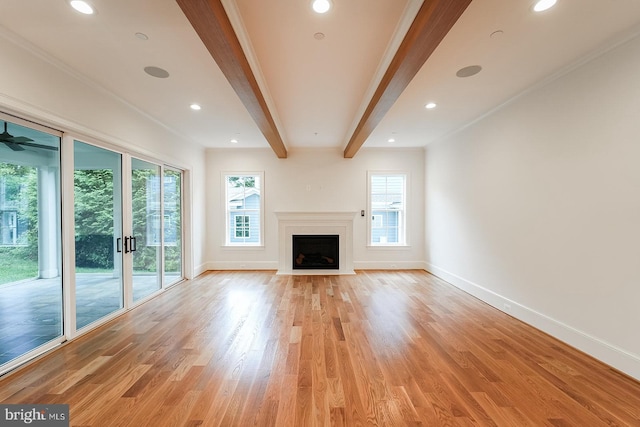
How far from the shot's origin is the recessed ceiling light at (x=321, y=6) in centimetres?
182

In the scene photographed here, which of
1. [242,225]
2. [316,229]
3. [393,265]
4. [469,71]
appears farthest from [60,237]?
[393,265]

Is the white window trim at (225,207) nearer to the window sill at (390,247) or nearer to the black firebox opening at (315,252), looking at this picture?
the black firebox opening at (315,252)

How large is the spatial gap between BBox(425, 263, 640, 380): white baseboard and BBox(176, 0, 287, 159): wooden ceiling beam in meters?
3.97

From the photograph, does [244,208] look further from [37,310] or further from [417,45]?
[417,45]

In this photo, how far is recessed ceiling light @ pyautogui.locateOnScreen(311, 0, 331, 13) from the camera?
71.6 inches

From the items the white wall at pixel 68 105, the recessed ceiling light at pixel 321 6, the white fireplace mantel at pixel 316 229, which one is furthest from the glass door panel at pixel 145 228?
the recessed ceiling light at pixel 321 6

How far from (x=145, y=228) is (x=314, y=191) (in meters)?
3.33

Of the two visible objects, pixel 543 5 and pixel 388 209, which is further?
pixel 388 209

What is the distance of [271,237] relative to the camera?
19.8 ft

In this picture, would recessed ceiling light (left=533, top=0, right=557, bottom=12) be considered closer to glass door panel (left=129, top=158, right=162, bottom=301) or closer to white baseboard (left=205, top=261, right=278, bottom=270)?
glass door panel (left=129, top=158, right=162, bottom=301)

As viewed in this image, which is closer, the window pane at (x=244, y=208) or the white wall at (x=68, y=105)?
the white wall at (x=68, y=105)

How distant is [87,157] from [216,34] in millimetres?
2359

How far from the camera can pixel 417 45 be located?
1986mm

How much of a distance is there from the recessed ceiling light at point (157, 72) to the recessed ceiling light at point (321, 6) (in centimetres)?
175
